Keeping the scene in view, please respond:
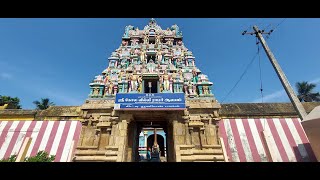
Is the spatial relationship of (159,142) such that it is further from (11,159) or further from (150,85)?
(11,159)

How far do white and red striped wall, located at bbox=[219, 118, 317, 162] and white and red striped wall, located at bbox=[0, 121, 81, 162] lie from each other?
28.2ft

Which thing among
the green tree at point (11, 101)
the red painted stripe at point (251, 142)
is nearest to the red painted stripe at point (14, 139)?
the red painted stripe at point (251, 142)

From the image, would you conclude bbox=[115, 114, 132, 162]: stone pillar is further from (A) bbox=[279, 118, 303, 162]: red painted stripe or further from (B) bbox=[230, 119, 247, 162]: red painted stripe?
(A) bbox=[279, 118, 303, 162]: red painted stripe

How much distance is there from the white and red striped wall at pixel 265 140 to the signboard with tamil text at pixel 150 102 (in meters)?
3.21

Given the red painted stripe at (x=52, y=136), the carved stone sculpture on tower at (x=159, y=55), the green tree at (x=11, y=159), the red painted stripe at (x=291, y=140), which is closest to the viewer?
the green tree at (x=11, y=159)

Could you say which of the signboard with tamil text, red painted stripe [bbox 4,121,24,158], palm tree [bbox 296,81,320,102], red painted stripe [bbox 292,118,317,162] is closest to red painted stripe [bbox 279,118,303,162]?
red painted stripe [bbox 292,118,317,162]

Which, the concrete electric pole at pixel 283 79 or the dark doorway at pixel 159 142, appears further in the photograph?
the dark doorway at pixel 159 142

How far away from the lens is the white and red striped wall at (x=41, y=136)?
10.0 m

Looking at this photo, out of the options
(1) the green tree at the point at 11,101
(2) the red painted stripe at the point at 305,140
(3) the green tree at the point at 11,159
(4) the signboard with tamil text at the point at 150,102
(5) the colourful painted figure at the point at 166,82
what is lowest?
(3) the green tree at the point at 11,159

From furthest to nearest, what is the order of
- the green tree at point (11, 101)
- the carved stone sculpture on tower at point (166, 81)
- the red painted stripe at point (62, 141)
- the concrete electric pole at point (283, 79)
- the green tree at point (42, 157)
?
the green tree at point (11, 101) < the carved stone sculpture on tower at point (166, 81) < the red painted stripe at point (62, 141) < the green tree at point (42, 157) < the concrete electric pole at point (283, 79)

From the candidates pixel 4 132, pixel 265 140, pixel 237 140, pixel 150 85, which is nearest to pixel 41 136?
pixel 4 132

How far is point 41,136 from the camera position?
10703mm

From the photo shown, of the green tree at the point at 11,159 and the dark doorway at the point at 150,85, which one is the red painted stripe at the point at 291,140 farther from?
the green tree at the point at 11,159

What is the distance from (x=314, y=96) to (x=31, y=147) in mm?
39417
